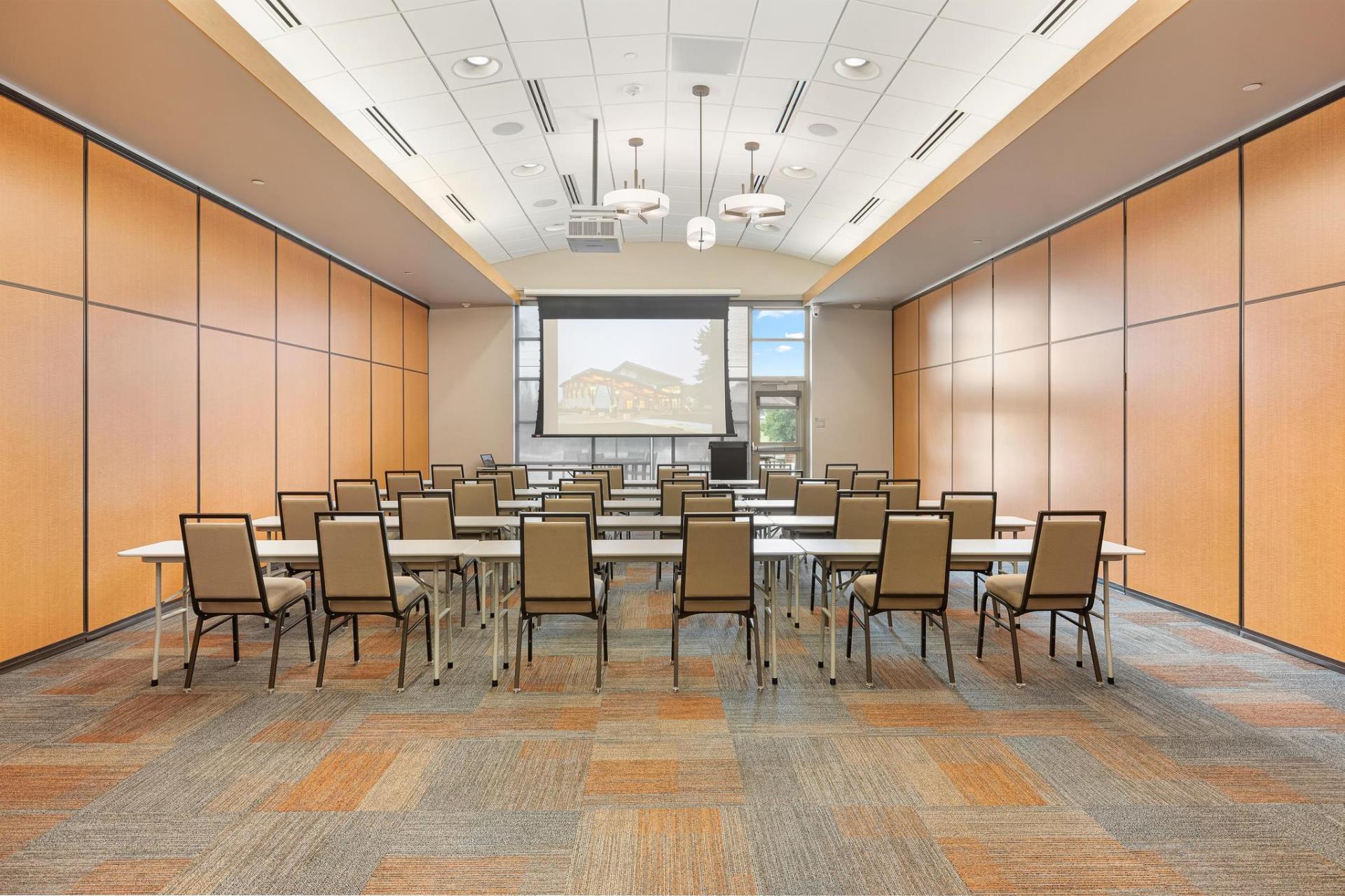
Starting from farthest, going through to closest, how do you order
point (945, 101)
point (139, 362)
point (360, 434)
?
point (360, 434) → point (945, 101) → point (139, 362)

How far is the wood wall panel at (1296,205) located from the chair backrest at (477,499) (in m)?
6.40

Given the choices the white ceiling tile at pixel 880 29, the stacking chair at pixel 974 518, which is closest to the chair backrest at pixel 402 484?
the stacking chair at pixel 974 518

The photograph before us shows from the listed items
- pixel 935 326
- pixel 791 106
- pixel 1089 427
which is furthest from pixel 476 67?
pixel 935 326

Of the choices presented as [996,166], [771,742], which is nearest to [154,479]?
[771,742]

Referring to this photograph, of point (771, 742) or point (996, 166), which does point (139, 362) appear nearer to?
point (771, 742)

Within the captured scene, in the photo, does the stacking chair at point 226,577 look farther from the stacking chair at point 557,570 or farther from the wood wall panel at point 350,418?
the wood wall panel at point 350,418

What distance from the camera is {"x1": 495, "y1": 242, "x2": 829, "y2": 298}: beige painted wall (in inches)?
518

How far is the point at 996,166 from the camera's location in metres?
6.05

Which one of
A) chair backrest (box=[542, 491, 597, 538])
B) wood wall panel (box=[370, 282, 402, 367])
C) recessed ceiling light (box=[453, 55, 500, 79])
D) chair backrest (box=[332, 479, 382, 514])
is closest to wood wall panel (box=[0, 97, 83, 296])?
chair backrest (box=[332, 479, 382, 514])

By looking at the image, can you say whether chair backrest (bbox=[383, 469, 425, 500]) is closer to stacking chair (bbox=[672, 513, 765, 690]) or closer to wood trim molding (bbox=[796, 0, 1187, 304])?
stacking chair (bbox=[672, 513, 765, 690])

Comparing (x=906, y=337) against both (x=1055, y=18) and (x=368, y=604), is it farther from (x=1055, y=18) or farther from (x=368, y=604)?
(x=368, y=604)

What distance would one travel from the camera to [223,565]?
4020 mm

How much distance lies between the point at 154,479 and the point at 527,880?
5.37 meters

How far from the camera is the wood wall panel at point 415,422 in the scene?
12.0 m
